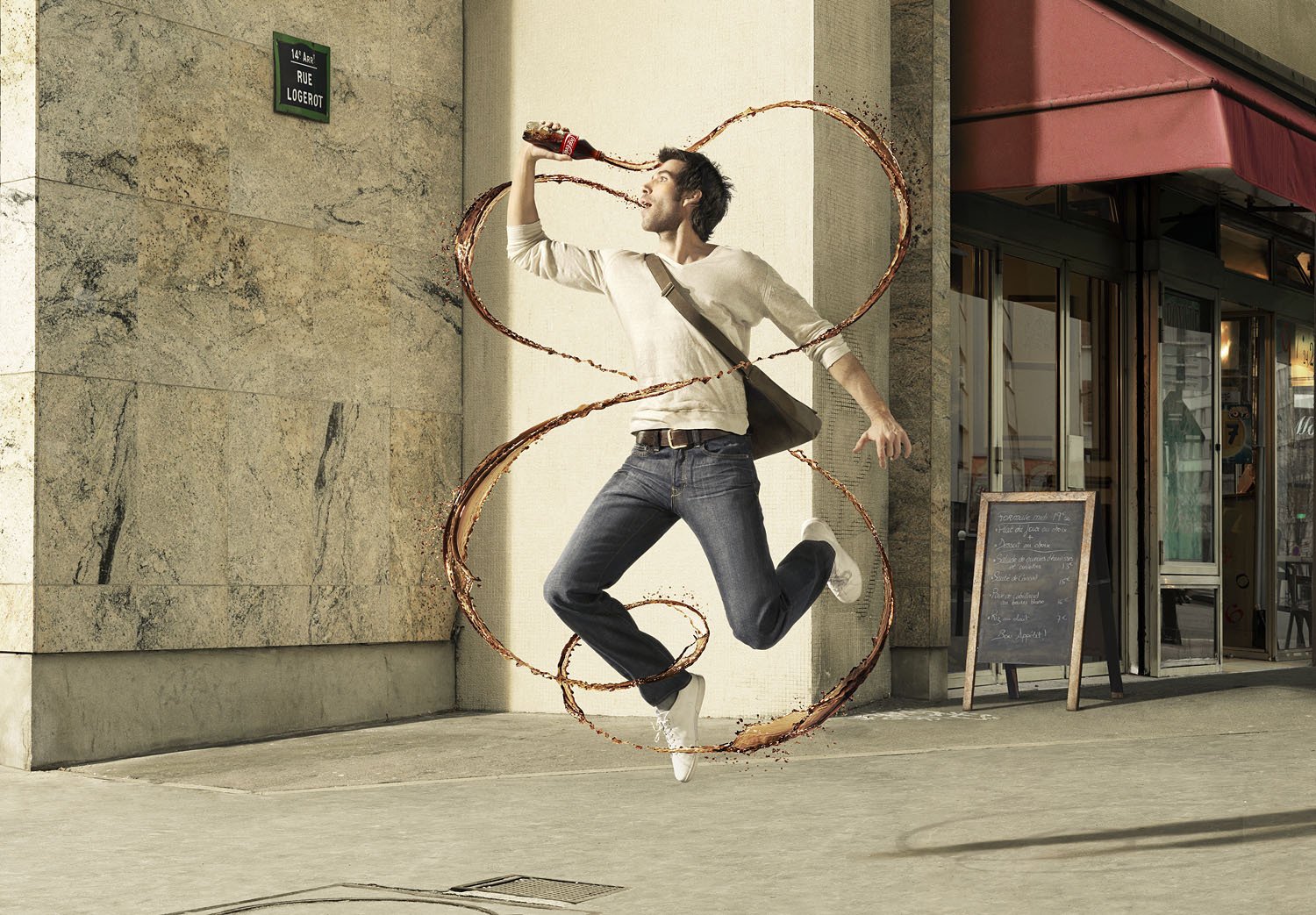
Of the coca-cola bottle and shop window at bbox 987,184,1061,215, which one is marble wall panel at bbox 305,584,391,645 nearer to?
shop window at bbox 987,184,1061,215

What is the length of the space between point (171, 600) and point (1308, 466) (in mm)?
9539

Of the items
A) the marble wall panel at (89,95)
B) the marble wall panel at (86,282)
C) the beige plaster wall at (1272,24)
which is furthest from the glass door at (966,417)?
the marble wall panel at (89,95)

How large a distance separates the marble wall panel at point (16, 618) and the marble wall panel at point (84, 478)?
115 millimetres

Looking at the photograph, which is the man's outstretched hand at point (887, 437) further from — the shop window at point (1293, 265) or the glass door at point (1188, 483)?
the shop window at point (1293, 265)

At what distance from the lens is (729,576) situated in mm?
4930

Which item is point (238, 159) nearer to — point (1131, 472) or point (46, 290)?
point (46, 290)

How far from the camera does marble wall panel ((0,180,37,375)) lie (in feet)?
27.4

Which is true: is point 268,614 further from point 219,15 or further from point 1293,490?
point 1293,490

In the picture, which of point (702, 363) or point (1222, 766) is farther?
point (1222, 766)

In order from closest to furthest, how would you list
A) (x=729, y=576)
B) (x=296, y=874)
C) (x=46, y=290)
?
(x=729, y=576) < (x=296, y=874) < (x=46, y=290)

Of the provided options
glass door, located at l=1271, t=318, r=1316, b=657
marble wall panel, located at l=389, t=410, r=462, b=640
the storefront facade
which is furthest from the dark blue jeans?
glass door, located at l=1271, t=318, r=1316, b=657

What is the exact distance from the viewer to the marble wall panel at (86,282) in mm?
8406

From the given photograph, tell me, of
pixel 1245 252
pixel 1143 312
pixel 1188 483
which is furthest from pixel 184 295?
pixel 1245 252

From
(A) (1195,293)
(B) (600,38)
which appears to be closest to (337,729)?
(B) (600,38)
